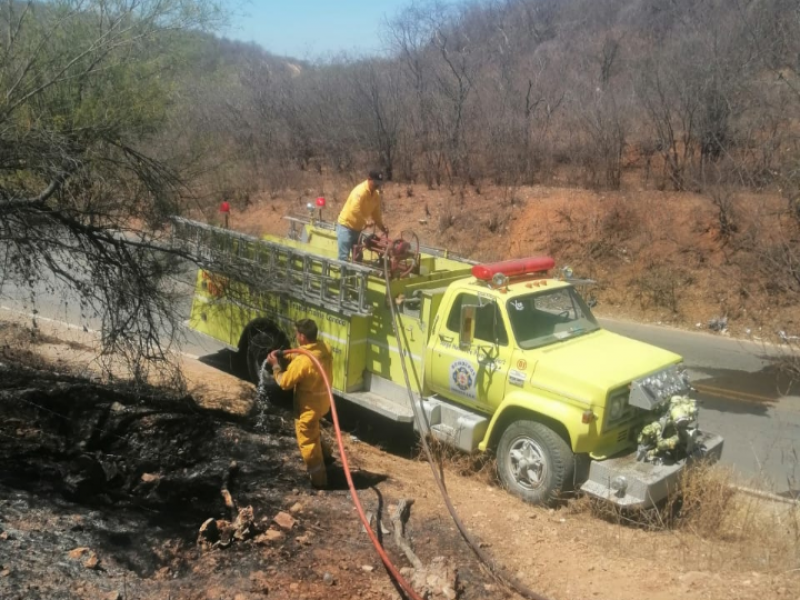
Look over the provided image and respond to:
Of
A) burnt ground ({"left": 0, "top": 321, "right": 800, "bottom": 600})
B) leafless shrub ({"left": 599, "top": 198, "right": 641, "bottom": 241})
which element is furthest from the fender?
leafless shrub ({"left": 599, "top": 198, "right": 641, "bottom": 241})

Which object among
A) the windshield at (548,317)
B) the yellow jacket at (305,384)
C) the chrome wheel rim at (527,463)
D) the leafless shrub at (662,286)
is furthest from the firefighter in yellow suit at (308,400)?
the leafless shrub at (662,286)

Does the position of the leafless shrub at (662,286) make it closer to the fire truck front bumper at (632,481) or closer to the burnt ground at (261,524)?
the burnt ground at (261,524)

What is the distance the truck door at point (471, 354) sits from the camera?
721cm

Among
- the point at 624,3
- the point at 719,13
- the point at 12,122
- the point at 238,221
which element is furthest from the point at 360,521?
the point at 624,3

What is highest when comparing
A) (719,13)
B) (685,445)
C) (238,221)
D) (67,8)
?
(719,13)

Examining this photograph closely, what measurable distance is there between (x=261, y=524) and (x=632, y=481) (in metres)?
3.09

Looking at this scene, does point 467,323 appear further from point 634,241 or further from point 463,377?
point 634,241

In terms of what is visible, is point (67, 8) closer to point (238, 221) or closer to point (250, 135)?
point (238, 221)

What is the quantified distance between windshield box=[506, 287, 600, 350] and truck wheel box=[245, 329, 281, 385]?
3.06 meters

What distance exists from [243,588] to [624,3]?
44.2 meters

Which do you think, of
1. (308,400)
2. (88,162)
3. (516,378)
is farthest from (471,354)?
(88,162)

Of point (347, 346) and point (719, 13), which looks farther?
point (719, 13)

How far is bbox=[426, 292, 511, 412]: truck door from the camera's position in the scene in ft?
23.6

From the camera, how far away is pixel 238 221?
Result: 23.5 metres
